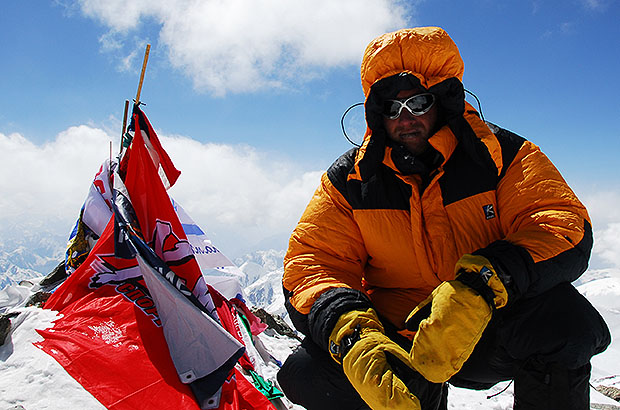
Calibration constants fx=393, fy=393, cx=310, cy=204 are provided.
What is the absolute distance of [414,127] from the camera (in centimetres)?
238

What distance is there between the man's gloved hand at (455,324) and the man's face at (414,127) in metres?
0.96

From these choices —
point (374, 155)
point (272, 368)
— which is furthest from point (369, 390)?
point (272, 368)

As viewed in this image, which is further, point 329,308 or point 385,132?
point 385,132

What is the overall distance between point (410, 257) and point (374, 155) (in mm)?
644

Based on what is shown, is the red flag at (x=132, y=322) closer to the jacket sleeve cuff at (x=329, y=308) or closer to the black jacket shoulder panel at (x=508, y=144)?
the jacket sleeve cuff at (x=329, y=308)

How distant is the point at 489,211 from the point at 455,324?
0.76 metres

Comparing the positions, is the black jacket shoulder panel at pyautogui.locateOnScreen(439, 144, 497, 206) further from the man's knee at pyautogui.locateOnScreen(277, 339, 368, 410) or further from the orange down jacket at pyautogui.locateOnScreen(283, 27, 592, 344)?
the man's knee at pyautogui.locateOnScreen(277, 339, 368, 410)

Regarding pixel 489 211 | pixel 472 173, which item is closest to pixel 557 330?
pixel 489 211

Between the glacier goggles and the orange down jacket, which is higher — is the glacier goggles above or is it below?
above

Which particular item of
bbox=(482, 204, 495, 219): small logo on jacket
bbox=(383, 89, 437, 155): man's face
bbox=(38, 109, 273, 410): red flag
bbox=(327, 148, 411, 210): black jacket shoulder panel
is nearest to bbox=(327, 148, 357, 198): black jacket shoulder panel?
bbox=(327, 148, 411, 210): black jacket shoulder panel

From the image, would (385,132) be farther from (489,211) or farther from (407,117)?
(489,211)

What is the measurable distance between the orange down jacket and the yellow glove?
9cm

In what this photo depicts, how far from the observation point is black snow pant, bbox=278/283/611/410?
1.61 meters

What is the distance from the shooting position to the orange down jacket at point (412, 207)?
6.47 feet
